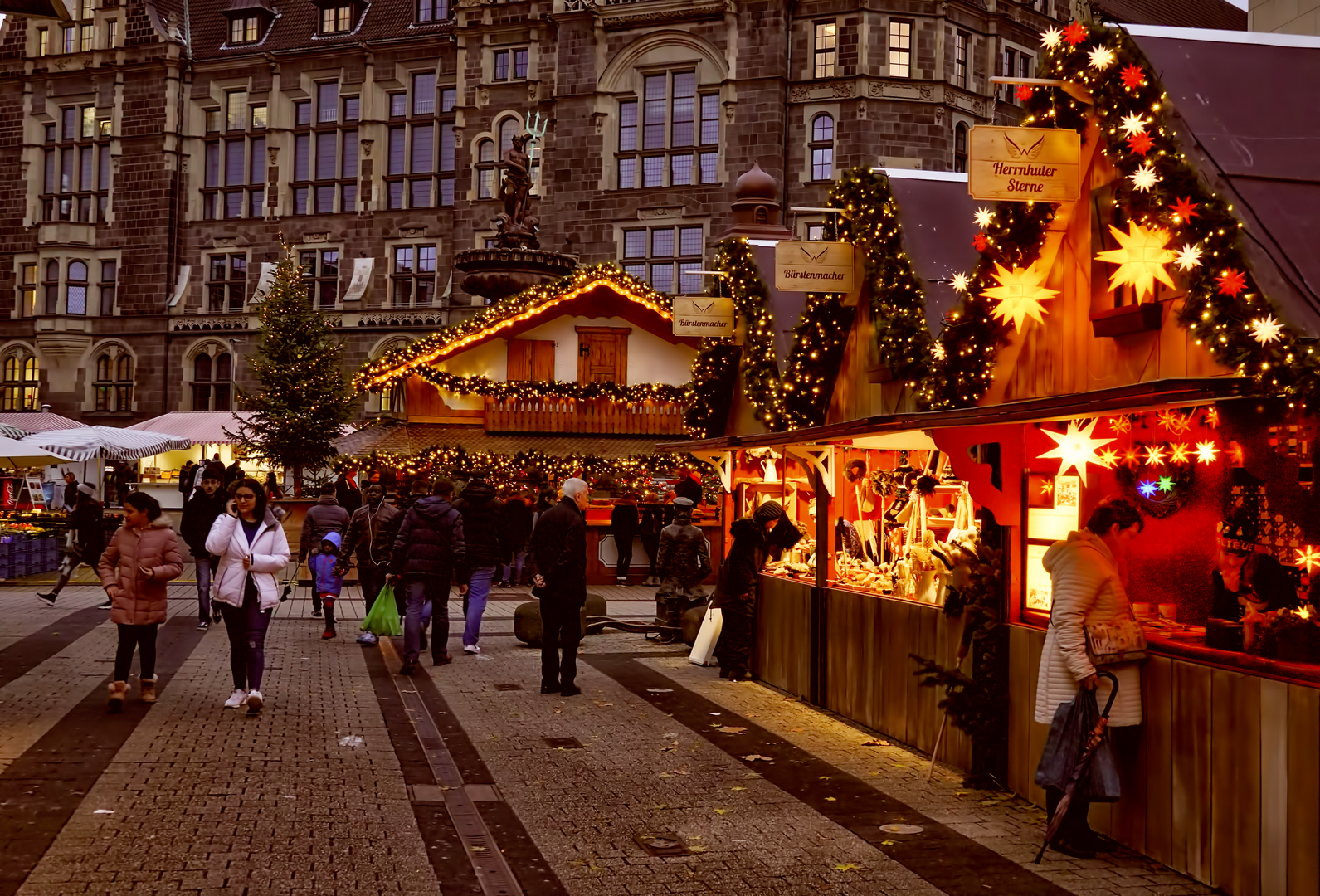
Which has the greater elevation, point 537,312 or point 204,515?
point 537,312

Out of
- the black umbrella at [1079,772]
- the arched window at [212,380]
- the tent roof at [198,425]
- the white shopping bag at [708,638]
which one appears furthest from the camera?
the arched window at [212,380]

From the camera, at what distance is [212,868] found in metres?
6.93

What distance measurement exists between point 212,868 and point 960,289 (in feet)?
22.7

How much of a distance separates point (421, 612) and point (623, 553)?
11313mm

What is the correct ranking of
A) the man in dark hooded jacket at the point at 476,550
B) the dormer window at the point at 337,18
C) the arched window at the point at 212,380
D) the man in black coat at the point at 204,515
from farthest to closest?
the dormer window at the point at 337,18 → the arched window at the point at 212,380 → the man in black coat at the point at 204,515 → the man in dark hooded jacket at the point at 476,550

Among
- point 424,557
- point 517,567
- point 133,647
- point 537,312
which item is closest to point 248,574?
point 133,647

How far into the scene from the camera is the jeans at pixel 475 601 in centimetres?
1591

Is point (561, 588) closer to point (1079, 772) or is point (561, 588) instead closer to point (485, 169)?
point (1079, 772)

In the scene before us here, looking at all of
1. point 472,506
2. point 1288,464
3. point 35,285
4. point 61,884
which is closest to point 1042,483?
point 1288,464

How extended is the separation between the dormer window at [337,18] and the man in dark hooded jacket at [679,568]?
137ft

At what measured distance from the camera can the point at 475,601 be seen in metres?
16.0

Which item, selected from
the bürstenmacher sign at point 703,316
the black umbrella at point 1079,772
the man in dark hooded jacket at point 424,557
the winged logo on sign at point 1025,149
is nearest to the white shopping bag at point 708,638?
the man in dark hooded jacket at point 424,557

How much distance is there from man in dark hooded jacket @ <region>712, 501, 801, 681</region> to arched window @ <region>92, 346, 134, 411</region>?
1750 inches

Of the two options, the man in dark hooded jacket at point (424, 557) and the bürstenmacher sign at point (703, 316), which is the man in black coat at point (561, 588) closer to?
the man in dark hooded jacket at point (424, 557)
